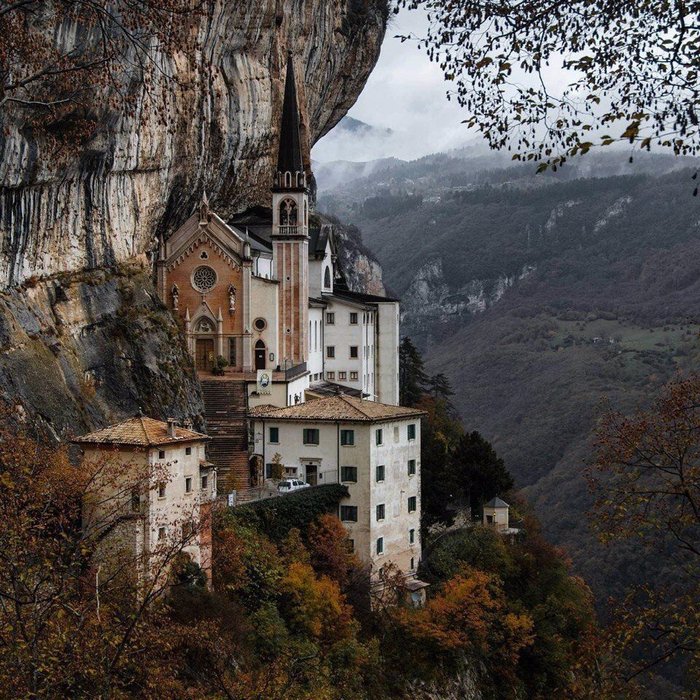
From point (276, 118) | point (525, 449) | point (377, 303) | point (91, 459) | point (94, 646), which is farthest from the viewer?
point (525, 449)

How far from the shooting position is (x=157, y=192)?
48.8m

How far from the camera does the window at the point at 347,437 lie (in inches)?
1827

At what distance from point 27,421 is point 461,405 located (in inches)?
4867

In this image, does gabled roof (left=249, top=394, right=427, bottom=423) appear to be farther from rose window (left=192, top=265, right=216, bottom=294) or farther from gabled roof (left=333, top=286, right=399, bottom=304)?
gabled roof (left=333, top=286, right=399, bottom=304)

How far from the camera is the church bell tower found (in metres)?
59.7

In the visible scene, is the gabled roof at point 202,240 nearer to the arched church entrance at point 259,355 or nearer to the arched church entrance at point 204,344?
the arched church entrance at point 204,344

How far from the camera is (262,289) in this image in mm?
58406

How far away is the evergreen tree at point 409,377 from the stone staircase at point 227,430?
24.5 meters

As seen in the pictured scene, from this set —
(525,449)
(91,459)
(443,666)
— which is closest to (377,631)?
(443,666)

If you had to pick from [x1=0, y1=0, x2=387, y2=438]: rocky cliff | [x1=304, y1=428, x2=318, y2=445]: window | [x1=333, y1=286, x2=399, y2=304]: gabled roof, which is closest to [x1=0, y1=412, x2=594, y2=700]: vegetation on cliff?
[x1=304, y1=428, x2=318, y2=445]: window

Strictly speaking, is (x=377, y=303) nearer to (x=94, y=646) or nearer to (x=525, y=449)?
(x=94, y=646)

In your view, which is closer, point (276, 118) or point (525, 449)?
point (276, 118)

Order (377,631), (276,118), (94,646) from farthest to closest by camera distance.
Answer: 1. (276,118)
2. (377,631)
3. (94,646)

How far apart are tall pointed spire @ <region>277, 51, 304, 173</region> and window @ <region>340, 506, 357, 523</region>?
2226 cm
